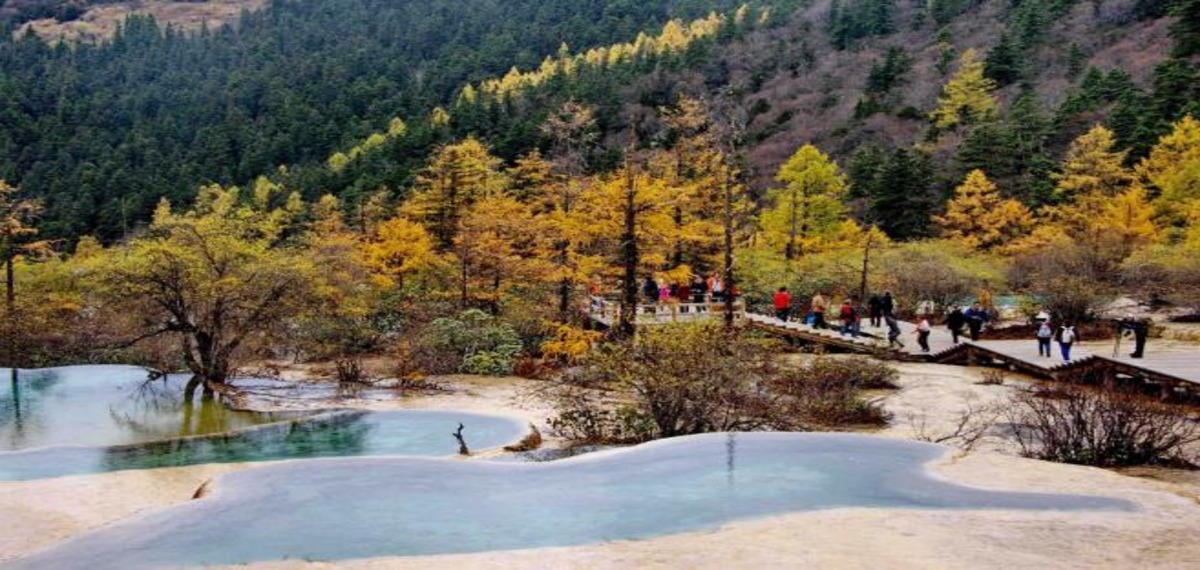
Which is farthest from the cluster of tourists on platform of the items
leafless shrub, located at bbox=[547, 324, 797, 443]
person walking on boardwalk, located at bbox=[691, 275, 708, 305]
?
leafless shrub, located at bbox=[547, 324, 797, 443]

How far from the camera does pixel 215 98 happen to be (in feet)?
506

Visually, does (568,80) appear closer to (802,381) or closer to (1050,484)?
(802,381)

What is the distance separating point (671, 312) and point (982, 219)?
26.5 m

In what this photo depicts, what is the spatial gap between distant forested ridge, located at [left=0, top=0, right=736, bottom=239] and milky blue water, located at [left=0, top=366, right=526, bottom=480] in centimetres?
7375

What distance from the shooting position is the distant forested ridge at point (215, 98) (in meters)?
113

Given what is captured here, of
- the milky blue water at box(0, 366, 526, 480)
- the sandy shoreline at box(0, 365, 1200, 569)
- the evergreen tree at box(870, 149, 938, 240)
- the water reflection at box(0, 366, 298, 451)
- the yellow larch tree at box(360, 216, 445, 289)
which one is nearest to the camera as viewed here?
the sandy shoreline at box(0, 365, 1200, 569)

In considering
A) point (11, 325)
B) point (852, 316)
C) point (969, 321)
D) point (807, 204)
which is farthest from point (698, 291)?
point (11, 325)

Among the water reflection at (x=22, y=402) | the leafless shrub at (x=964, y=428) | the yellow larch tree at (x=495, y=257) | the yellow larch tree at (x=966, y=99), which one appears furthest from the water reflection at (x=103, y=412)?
the yellow larch tree at (x=966, y=99)

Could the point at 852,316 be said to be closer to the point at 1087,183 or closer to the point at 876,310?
the point at 876,310

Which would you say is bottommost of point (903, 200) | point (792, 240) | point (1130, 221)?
point (792, 240)

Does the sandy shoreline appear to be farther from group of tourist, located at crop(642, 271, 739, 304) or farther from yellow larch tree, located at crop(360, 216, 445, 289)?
yellow larch tree, located at crop(360, 216, 445, 289)

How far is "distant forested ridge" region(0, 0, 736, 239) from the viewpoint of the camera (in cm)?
11275

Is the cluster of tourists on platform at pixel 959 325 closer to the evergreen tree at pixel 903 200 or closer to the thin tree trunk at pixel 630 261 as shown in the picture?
the thin tree trunk at pixel 630 261

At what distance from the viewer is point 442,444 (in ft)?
69.6
